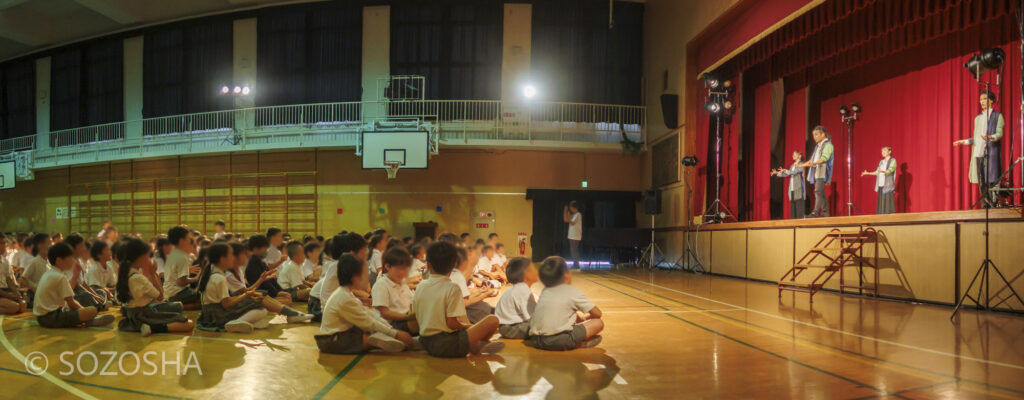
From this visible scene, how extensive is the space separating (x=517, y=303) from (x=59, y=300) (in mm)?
3961

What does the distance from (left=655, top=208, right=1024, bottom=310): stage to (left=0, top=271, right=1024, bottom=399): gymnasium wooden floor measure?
71cm

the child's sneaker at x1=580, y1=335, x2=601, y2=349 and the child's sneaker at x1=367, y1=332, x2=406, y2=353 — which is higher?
the child's sneaker at x1=367, y1=332, x2=406, y2=353

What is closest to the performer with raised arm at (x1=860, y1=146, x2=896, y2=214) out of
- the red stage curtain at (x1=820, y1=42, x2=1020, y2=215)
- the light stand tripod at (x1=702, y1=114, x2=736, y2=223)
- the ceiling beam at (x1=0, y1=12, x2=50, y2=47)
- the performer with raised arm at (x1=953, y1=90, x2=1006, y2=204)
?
the red stage curtain at (x1=820, y1=42, x2=1020, y2=215)

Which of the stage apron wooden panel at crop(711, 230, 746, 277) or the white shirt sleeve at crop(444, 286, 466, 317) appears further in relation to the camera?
the stage apron wooden panel at crop(711, 230, 746, 277)

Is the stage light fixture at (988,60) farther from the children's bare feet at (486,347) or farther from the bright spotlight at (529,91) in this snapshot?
the bright spotlight at (529,91)

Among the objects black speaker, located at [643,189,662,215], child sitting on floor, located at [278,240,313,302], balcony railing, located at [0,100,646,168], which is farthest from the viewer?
balcony railing, located at [0,100,646,168]

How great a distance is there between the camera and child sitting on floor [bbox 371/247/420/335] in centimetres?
431

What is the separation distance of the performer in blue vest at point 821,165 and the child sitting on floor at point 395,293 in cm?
736

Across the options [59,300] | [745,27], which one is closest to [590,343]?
[59,300]

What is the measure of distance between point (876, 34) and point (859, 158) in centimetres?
259

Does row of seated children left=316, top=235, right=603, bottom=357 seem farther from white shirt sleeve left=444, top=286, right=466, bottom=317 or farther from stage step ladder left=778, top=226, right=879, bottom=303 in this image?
stage step ladder left=778, top=226, right=879, bottom=303

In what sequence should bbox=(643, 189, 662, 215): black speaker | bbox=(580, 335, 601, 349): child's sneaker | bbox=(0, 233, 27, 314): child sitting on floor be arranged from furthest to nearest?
1. bbox=(643, 189, 662, 215): black speaker
2. bbox=(0, 233, 27, 314): child sitting on floor
3. bbox=(580, 335, 601, 349): child's sneaker

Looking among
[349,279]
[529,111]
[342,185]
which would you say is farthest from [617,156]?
[349,279]

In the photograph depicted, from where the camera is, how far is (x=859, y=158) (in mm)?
9875
